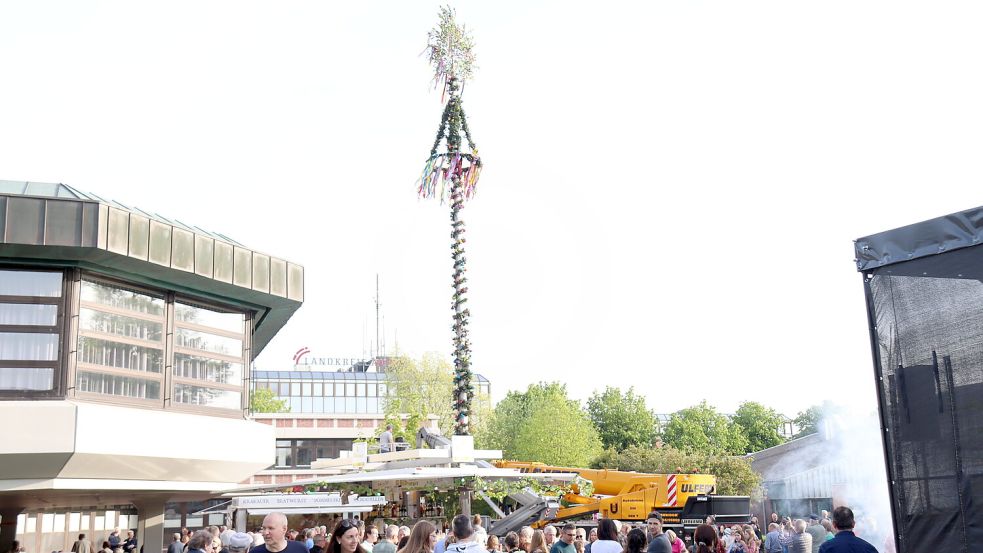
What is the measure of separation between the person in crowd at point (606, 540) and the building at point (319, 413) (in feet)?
157

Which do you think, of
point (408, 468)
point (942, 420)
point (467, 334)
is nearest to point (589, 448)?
point (467, 334)

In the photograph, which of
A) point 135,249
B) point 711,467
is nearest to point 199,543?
point 135,249

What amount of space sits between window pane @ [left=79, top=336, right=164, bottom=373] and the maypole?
13.5 meters

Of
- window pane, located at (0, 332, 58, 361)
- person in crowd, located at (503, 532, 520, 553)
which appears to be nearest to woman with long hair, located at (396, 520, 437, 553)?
person in crowd, located at (503, 532, 520, 553)

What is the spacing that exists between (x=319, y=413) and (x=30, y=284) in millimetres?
60536

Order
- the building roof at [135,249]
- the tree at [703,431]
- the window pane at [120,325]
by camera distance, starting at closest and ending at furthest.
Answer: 1. the building roof at [135,249]
2. the window pane at [120,325]
3. the tree at [703,431]

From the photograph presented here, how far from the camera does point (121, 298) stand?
15625 mm

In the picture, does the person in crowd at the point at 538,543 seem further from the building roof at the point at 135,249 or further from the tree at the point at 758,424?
the tree at the point at 758,424

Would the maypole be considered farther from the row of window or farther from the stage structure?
the stage structure

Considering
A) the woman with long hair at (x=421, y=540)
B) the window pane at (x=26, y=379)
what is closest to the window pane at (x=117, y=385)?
the window pane at (x=26, y=379)

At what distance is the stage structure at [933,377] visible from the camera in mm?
6930

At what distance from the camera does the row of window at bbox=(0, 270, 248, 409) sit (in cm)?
1442

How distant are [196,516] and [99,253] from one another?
4483 cm

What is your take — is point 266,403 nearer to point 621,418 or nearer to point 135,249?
point 621,418
